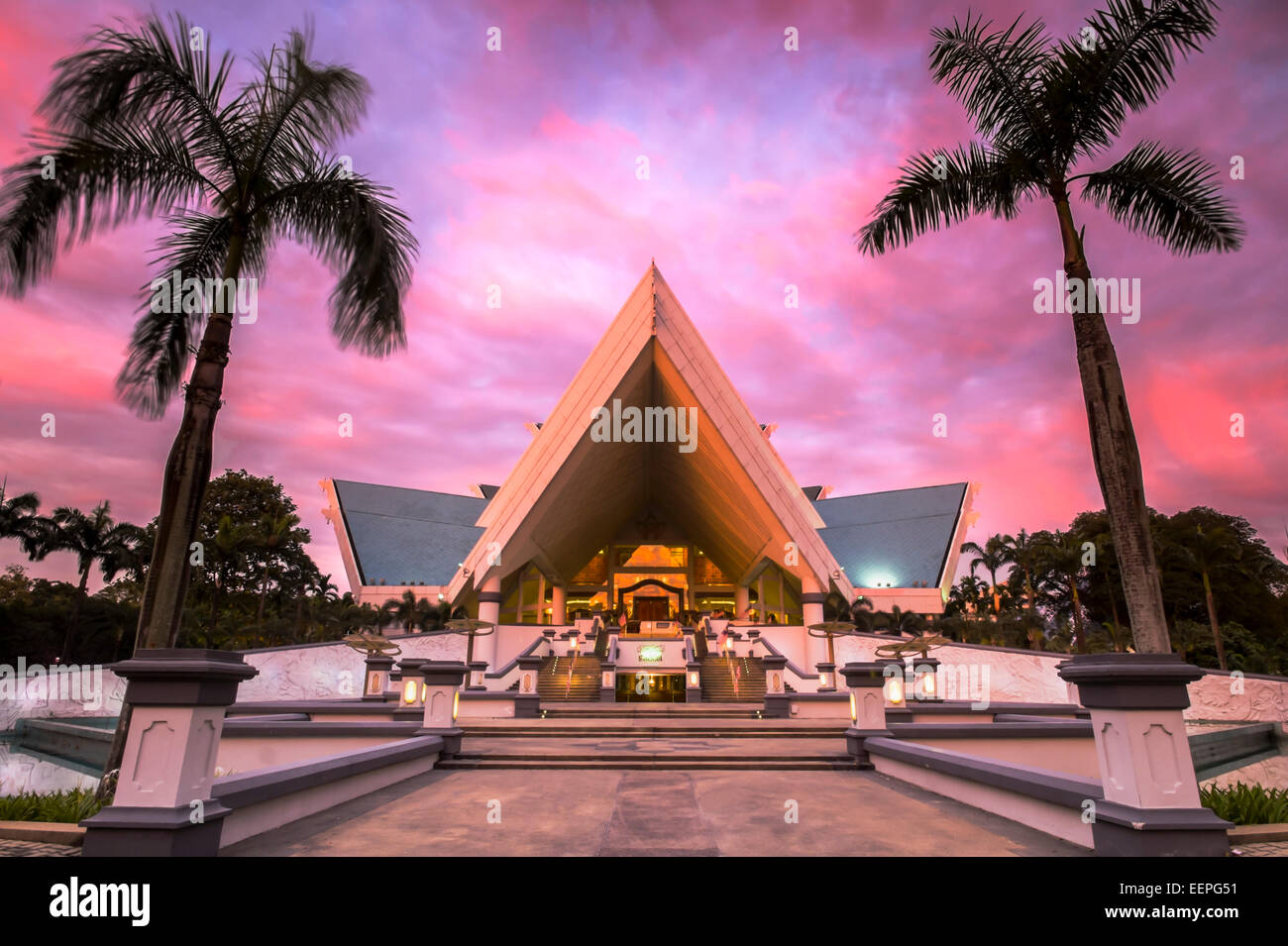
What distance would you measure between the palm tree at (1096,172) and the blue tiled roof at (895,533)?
116ft

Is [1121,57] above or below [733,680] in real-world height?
above

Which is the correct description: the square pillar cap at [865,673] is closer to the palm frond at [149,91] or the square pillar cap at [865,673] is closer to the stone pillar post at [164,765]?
the stone pillar post at [164,765]

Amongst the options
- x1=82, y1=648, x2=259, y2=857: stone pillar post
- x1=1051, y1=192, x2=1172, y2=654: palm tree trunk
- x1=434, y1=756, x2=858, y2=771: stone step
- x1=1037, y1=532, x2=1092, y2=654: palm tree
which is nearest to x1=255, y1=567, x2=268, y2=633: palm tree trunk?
x1=434, y1=756, x2=858, y2=771: stone step

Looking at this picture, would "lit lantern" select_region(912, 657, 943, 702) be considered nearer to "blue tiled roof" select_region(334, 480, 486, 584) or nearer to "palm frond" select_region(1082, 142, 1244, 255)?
"palm frond" select_region(1082, 142, 1244, 255)

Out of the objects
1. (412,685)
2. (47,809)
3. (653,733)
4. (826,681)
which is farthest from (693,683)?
(47,809)

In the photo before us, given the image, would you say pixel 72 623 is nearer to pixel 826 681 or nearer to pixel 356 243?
pixel 356 243

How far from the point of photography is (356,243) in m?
8.09

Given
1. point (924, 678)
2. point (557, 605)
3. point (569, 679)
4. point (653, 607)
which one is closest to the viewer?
point (924, 678)

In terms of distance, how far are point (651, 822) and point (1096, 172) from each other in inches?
381

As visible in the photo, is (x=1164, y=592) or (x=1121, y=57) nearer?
(x=1121, y=57)

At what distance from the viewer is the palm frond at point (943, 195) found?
905cm
